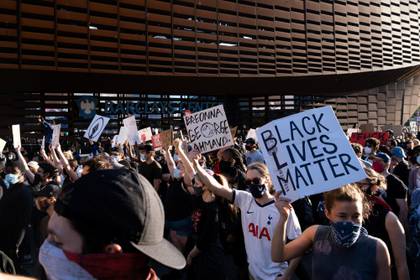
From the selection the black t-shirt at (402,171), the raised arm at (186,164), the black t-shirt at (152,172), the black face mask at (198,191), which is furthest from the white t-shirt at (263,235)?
the black t-shirt at (152,172)

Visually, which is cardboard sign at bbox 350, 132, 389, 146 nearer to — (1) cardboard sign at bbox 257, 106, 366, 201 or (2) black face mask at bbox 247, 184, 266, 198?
(2) black face mask at bbox 247, 184, 266, 198

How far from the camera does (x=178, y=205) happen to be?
5.04 m

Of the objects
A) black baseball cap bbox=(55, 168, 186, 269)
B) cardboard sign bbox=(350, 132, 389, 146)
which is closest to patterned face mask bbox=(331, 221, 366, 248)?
black baseball cap bbox=(55, 168, 186, 269)

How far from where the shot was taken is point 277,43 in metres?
23.3

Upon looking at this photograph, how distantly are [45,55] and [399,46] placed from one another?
21.4 metres

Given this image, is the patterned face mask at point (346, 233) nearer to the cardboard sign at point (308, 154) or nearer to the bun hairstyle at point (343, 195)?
the bun hairstyle at point (343, 195)

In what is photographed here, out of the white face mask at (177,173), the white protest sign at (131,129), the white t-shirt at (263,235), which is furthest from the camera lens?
the white protest sign at (131,129)

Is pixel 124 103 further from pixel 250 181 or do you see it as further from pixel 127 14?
pixel 250 181

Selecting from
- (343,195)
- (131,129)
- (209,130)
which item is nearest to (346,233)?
(343,195)

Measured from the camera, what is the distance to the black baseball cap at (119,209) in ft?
3.92

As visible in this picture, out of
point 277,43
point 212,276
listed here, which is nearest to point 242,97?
point 277,43

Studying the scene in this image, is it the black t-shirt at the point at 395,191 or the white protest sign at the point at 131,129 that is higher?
the white protest sign at the point at 131,129

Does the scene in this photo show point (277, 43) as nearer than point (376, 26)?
Yes

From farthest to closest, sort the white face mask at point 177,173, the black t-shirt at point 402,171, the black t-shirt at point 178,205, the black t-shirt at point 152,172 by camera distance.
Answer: the black t-shirt at point 152,172 < the black t-shirt at point 402,171 < the white face mask at point 177,173 < the black t-shirt at point 178,205
